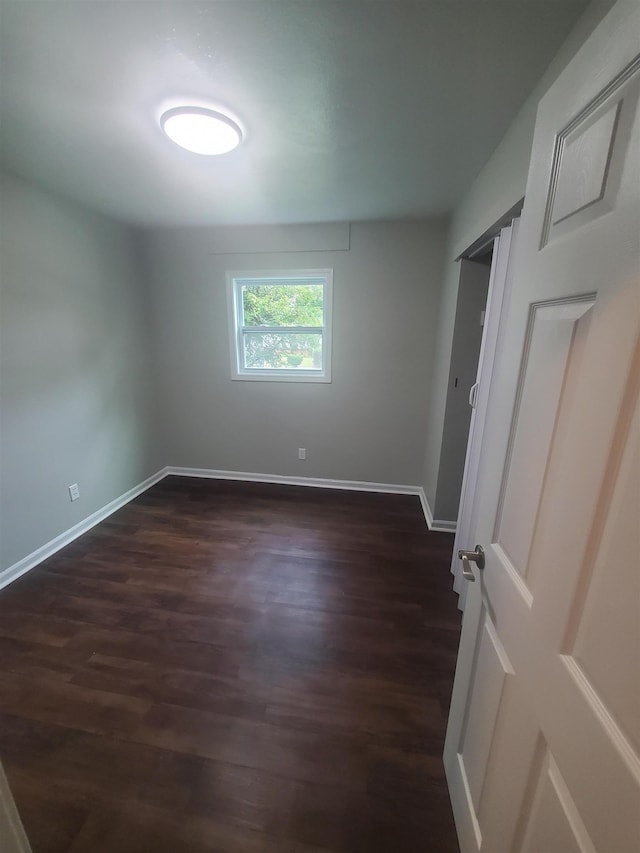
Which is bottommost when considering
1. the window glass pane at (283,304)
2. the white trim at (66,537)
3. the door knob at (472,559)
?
the white trim at (66,537)

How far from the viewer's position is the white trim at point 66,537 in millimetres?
2089

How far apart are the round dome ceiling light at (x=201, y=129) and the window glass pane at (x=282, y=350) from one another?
1.67 metres

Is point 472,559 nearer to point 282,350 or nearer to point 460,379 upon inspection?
point 460,379

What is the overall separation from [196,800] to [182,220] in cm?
343

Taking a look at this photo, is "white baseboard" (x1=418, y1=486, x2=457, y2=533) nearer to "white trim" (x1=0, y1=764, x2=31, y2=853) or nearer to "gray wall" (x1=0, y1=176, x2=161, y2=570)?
"white trim" (x1=0, y1=764, x2=31, y2=853)

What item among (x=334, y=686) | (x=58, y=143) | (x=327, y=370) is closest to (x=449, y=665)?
(x=334, y=686)

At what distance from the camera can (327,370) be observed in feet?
10.1

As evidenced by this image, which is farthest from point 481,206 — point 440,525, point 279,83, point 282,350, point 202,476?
point 202,476

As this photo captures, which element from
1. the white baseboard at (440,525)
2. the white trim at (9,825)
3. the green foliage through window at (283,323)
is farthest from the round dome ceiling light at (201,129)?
the white baseboard at (440,525)

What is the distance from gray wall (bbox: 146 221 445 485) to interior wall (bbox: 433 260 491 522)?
562mm

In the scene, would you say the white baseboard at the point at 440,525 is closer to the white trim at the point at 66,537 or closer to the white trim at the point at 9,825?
the white trim at the point at 9,825

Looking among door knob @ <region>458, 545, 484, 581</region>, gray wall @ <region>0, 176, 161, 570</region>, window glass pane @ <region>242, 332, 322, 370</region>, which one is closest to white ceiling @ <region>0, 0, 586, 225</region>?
gray wall @ <region>0, 176, 161, 570</region>

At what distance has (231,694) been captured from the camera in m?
1.43

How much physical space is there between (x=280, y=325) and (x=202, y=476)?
1.79 meters
